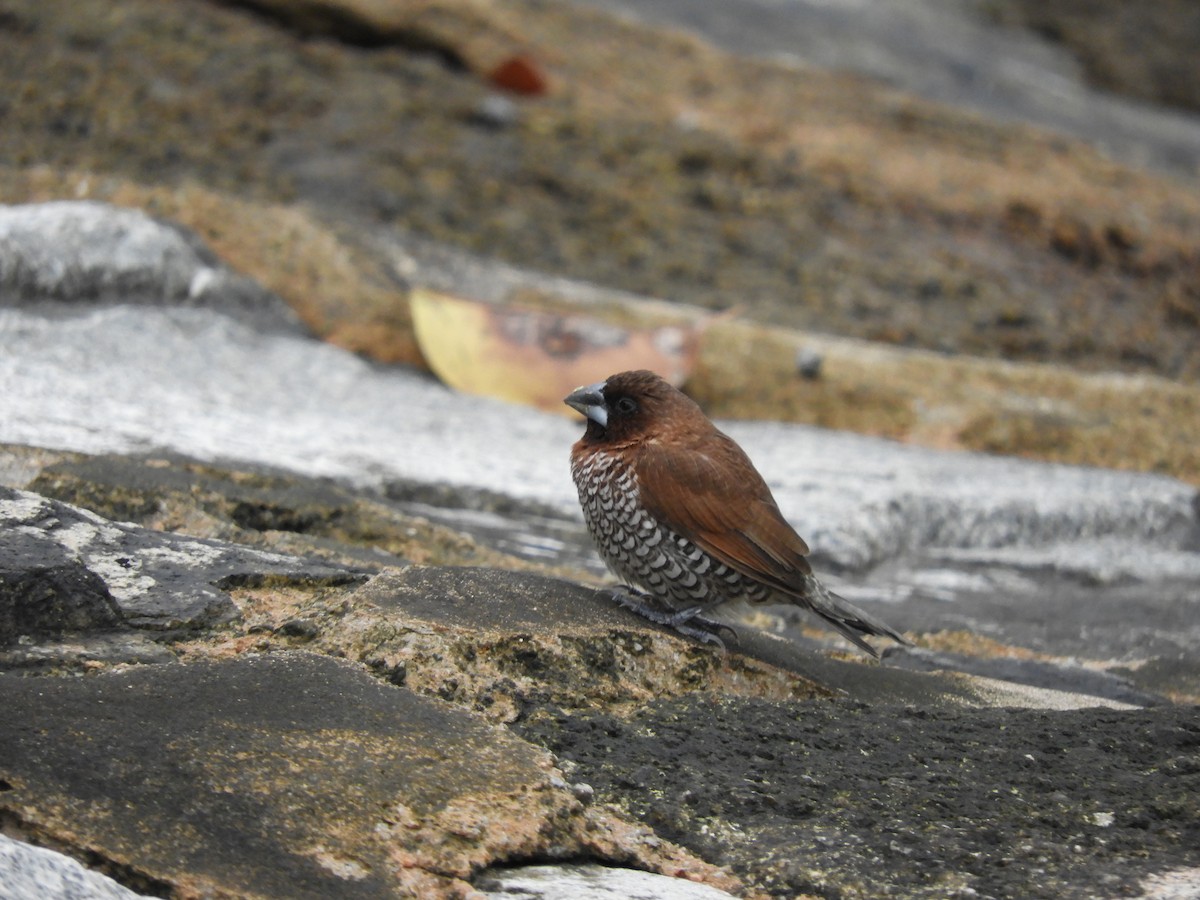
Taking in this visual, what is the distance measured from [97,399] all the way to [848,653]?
2.87 m

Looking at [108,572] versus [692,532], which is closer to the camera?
[108,572]

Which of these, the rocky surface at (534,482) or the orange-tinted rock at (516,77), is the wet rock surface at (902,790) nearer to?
the rocky surface at (534,482)

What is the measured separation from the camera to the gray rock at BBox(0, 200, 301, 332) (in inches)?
238

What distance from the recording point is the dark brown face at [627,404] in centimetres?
405

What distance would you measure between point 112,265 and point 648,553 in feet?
11.7

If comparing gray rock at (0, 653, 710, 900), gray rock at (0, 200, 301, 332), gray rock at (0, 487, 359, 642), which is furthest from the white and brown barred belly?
gray rock at (0, 200, 301, 332)

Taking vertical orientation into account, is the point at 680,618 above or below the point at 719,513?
below

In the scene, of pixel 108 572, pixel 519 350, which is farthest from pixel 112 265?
pixel 108 572

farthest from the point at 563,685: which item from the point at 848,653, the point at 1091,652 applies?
the point at 1091,652

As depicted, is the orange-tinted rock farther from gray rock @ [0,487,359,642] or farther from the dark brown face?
gray rock @ [0,487,359,642]

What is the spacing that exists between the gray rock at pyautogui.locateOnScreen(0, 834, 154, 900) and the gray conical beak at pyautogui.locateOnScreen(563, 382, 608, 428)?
2215mm

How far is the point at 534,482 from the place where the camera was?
18.6ft

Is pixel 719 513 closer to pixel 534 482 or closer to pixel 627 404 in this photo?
pixel 627 404

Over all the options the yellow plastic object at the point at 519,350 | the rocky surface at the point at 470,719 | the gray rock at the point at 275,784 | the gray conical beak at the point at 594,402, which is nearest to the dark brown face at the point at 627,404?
the gray conical beak at the point at 594,402
